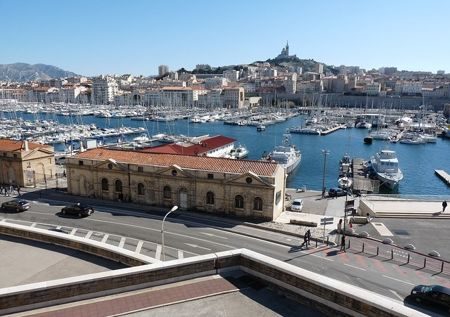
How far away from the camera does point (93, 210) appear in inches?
1548

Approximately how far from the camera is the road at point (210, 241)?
84.2ft

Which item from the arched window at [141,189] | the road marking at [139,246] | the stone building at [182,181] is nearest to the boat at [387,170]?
the stone building at [182,181]

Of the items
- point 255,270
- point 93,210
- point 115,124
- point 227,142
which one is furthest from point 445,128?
point 255,270

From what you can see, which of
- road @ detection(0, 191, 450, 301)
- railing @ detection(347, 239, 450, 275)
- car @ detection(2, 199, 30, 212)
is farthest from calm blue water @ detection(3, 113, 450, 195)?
car @ detection(2, 199, 30, 212)

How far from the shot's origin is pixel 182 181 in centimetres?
4062

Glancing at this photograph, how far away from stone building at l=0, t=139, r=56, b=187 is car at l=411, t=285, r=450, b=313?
151 ft

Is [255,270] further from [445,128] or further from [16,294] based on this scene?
[445,128]

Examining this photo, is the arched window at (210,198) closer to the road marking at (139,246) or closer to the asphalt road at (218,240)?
the asphalt road at (218,240)

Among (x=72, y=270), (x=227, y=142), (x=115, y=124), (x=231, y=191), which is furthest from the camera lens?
(x=115, y=124)

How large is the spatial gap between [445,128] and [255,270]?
15788 centimetres

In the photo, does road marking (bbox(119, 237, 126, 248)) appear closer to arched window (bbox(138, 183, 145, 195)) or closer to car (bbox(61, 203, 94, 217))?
car (bbox(61, 203, 94, 217))

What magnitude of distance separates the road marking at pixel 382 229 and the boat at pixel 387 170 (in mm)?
34877

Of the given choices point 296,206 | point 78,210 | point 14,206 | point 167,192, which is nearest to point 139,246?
point 78,210

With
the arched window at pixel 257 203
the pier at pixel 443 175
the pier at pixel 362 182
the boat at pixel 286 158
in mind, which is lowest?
the pier at pixel 443 175
